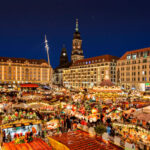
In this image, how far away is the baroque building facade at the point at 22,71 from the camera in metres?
95.3

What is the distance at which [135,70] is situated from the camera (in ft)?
229

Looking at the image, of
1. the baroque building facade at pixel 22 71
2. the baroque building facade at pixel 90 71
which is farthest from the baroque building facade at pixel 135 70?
the baroque building facade at pixel 22 71

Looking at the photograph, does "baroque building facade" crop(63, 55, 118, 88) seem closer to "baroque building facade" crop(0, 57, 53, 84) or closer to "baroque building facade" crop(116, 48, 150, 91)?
"baroque building facade" crop(116, 48, 150, 91)

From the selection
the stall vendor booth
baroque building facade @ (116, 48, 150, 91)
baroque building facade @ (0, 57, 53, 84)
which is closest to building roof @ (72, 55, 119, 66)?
baroque building facade @ (116, 48, 150, 91)

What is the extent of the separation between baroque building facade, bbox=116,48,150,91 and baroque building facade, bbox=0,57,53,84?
38816 mm

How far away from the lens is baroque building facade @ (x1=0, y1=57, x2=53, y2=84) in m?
95.3

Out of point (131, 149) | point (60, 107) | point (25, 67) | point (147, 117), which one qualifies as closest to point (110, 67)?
point (25, 67)

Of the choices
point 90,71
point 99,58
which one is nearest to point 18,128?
point 99,58

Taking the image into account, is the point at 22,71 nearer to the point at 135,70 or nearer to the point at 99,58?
the point at 99,58

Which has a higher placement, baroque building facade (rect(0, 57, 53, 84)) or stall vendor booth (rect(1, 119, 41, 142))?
baroque building facade (rect(0, 57, 53, 84))

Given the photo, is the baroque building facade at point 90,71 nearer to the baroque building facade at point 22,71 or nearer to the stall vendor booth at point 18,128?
the baroque building facade at point 22,71

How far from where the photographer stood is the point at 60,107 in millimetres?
25688

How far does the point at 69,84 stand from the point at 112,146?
9391 centimetres

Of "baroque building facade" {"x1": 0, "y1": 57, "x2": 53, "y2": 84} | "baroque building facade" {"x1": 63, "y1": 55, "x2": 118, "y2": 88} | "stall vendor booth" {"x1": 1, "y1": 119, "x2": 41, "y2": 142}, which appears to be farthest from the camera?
"baroque building facade" {"x1": 0, "y1": 57, "x2": 53, "y2": 84}
